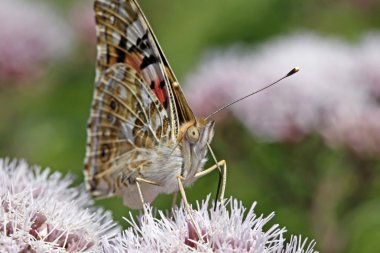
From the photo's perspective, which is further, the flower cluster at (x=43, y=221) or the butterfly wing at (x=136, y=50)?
the butterfly wing at (x=136, y=50)

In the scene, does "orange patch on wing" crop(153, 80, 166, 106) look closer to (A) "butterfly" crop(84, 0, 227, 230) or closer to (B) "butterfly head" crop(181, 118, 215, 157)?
(A) "butterfly" crop(84, 0, 227, 230)

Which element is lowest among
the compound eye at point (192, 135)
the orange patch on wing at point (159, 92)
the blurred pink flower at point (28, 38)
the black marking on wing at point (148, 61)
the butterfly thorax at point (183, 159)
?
the butterfly thorax at point (183, 159)

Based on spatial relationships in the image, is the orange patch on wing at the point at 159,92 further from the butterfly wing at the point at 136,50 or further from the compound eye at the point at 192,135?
the compound eye at the point at 192,135

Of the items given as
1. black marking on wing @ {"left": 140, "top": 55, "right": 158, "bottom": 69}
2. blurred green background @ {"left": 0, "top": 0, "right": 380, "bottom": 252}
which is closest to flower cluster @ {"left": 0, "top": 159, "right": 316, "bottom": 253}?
black marking on wing @ {"left": 140, "top": 55, "right": 158, "bottom": 69}

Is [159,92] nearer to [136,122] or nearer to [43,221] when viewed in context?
[136,122]

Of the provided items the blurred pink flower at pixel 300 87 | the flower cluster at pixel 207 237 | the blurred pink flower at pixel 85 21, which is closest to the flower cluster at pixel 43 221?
the flower cluster at pixel 207 237

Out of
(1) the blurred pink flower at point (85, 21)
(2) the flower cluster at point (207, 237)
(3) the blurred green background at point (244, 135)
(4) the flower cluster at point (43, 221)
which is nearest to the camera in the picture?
(2) the flower cluster at point (207, 237)

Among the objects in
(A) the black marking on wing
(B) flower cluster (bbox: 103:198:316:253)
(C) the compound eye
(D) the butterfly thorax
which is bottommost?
(B) flower cluster (bbox: 103:198:316:253)
